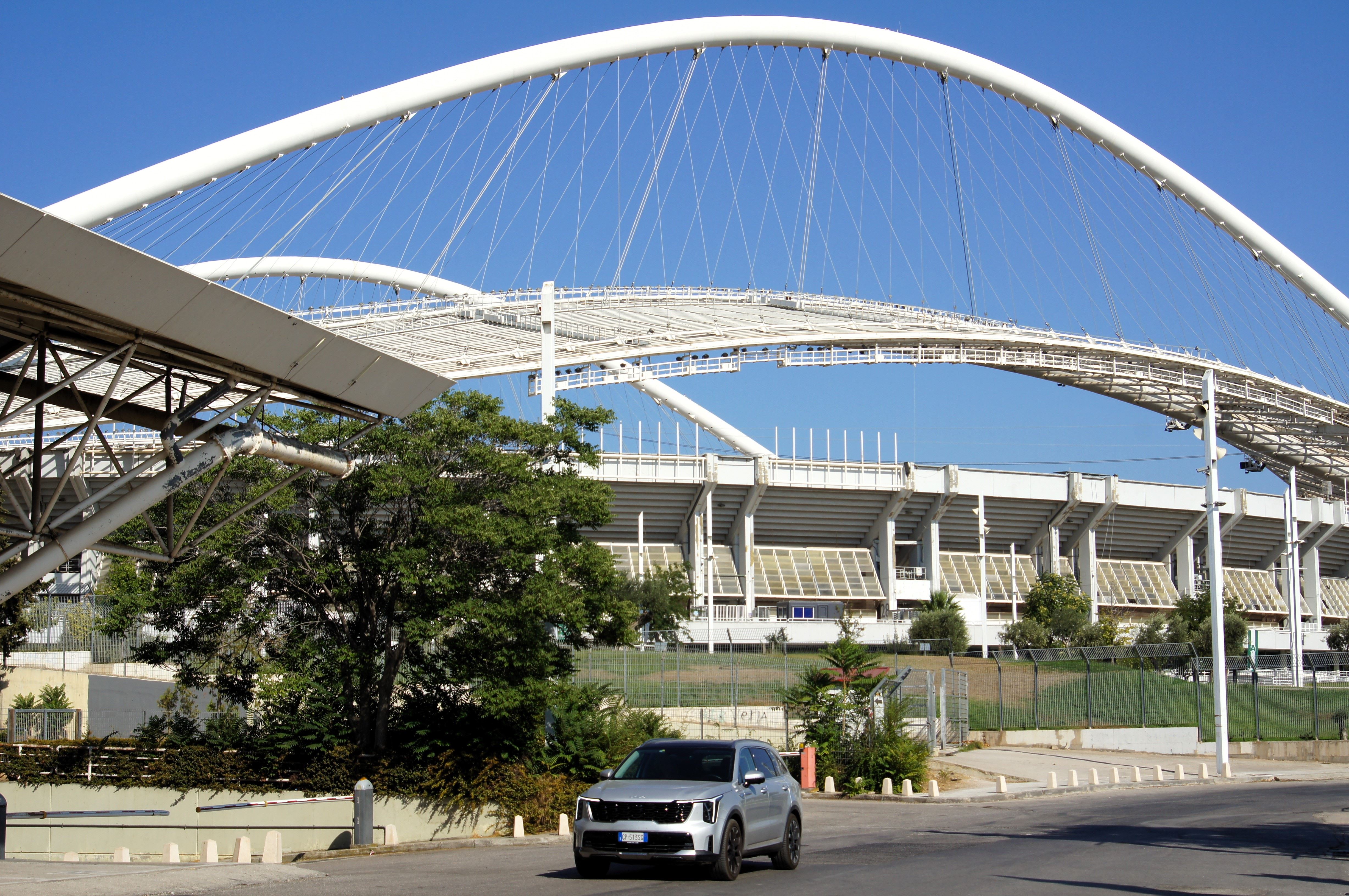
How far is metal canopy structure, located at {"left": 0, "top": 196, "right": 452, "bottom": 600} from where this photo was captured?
1208 cm

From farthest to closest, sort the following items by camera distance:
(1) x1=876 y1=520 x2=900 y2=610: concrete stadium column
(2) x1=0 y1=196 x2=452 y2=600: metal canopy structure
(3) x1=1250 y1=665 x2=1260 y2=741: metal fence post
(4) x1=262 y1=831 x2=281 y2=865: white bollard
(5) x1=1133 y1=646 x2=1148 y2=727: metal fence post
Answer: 1. (1) x1=876 y1=520 x2=900 y2=610: concrete stadium column
2. (5) x1=1133 y1=646 x2=1148 y2=727: metal fence post
3. (3) x1=1250 y1=665 x2=1260 y2=741: metal fence post
4. (4) x1=262 y1=831 x2=281 y2=865: white bollard
5. (2) x1=0 y1=196 x2=452 y2=600: metal canopy structure

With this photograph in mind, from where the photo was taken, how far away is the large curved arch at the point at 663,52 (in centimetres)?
2886

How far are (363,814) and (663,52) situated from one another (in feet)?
104

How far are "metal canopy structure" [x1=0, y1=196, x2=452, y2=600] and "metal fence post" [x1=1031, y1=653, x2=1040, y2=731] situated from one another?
26.0m

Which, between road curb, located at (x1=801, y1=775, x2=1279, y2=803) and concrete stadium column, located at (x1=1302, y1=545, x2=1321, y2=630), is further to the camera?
concrete stadium column, located at (x1=1302, y1=545, x2=1321, y2=630)

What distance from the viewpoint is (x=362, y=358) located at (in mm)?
15758

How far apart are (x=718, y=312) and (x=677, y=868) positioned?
5153 centimetres

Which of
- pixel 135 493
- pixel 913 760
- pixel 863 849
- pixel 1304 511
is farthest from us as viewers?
pixel 1304 511

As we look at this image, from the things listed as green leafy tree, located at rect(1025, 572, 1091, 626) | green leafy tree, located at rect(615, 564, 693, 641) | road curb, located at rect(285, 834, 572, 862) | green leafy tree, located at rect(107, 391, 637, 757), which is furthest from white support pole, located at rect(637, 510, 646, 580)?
road curb, located at rect(285, 834, 572, 862)

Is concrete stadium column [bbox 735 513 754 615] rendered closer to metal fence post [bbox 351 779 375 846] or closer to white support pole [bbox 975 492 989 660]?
white support pole [bbox 975 492 989 660]

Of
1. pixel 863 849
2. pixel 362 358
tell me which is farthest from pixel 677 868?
pixel 362 358

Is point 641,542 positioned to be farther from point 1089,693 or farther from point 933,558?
point 1089,693

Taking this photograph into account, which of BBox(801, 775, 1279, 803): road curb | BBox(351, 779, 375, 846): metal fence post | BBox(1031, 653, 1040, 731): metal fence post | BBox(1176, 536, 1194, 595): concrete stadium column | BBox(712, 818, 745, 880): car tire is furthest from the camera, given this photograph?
BBox(1176, 536, 1194, 595): concrete stadium column

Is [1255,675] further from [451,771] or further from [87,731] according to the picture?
[87,731]
